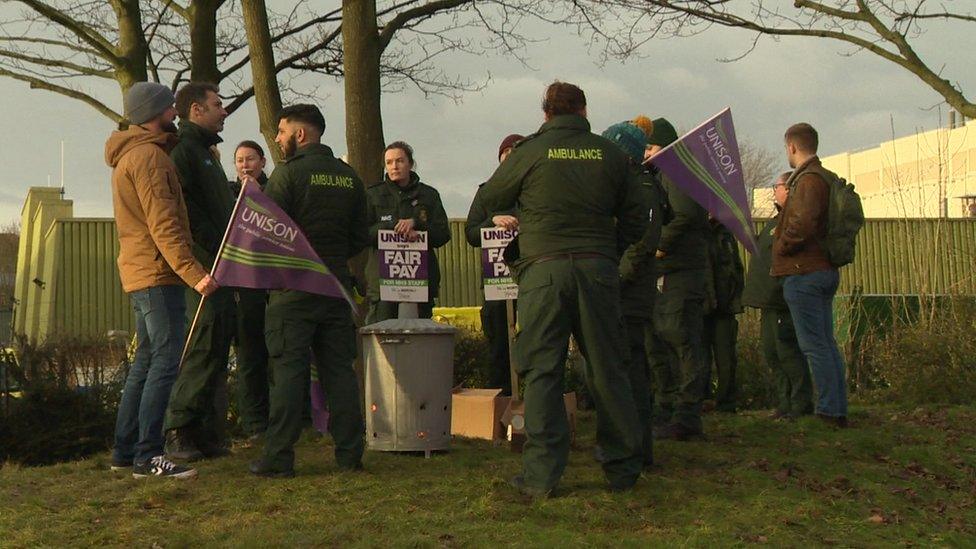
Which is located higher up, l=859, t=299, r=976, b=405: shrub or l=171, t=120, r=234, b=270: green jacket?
l=171, t=120, r=234, b=270: green jacket

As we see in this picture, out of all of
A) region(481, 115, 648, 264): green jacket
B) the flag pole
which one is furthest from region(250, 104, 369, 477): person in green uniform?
region(481, 115, 648, 264): green jacket

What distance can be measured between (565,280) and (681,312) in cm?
260

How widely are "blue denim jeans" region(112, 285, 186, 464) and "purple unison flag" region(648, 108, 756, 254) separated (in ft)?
9.73

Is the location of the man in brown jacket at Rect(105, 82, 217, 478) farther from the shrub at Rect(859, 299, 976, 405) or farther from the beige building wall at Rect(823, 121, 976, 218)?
the beige building wall at Rect(823, 121, 976, 218)

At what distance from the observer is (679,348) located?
9.11m

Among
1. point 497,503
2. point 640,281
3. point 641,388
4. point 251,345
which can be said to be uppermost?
point 640,281

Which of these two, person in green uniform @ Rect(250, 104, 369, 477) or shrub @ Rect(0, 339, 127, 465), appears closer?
person in green uniform @ Rect(250, 104, 369, 477)

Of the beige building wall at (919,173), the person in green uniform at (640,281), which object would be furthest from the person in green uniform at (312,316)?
the beige building wall at (919,173)

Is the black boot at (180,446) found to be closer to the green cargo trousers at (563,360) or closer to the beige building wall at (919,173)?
the green cargo trousers at (563,360)

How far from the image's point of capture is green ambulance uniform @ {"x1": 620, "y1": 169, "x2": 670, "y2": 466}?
758 cm

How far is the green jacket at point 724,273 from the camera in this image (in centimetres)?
1111

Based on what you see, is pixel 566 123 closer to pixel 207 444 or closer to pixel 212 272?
pixel 212 272

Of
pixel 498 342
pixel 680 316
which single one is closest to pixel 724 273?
pixel 680 316

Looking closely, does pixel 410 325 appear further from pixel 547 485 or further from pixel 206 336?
pixel 547 485
